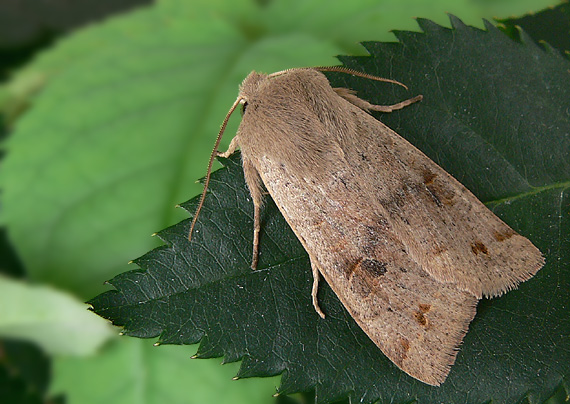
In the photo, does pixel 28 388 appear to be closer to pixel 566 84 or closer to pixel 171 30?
pixel 171 30

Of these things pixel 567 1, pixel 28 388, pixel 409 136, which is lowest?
pixel 28 388

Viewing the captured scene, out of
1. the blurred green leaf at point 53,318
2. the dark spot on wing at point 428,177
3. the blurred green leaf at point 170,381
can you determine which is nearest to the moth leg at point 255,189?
the dark spot on wing at point 428,177

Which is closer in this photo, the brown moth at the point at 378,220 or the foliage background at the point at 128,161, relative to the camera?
the brown moth at the point at 378,220

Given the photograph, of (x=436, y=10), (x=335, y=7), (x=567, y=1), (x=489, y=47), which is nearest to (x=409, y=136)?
(x=489, y=47)

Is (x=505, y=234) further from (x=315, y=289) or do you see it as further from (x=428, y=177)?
(x=315, y=289)

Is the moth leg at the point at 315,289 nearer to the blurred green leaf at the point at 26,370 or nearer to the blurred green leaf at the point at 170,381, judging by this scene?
the blurred green leaf at the point at 170,381

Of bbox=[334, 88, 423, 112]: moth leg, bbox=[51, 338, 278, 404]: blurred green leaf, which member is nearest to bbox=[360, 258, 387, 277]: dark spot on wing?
bbox=[334, 88, 423, 112]: moth leg
